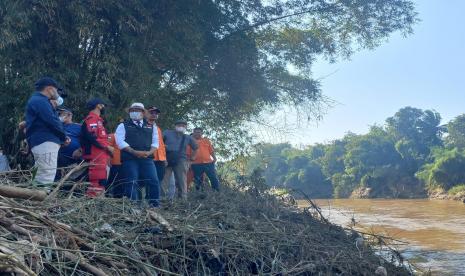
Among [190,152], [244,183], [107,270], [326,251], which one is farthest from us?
[244,183]

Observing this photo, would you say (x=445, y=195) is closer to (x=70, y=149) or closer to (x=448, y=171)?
(x=448, y=171)

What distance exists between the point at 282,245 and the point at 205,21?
6885 millimetres

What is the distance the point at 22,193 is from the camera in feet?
11.6

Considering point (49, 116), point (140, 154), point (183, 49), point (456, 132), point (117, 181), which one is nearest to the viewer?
point (49, 116)

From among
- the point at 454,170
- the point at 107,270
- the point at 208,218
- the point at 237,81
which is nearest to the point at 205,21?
the point at 237,81

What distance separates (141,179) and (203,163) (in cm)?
289

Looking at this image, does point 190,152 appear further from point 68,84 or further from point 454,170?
point 454,170

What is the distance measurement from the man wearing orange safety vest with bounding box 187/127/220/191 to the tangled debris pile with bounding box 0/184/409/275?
2.52 meters

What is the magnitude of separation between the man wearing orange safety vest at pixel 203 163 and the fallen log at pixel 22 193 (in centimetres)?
517

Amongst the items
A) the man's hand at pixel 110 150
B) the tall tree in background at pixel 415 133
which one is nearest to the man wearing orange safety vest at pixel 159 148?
the man's hand at pixel 110 150

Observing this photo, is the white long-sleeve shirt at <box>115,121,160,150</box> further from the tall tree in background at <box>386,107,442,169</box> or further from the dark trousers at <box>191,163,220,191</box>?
the tall tree in background at <box>386,107,442,169</box>

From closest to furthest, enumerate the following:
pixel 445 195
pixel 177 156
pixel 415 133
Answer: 1. pixel 177 156
2. pixel 445 195
3. pixel 415 133

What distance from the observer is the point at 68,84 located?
9219mm

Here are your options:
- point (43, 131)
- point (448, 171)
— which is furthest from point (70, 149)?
point (448, 171)
